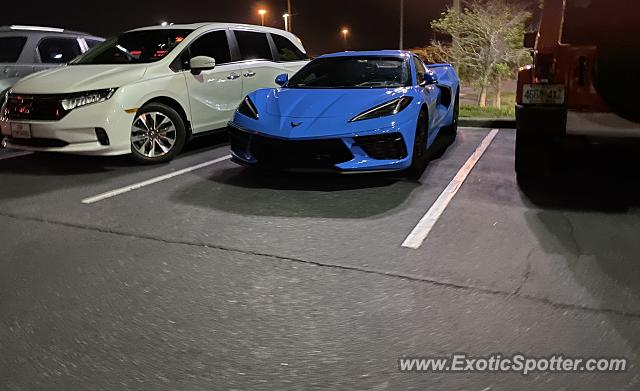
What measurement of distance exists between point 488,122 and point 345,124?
199 inches

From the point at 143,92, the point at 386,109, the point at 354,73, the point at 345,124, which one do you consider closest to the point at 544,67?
the point at 386,109

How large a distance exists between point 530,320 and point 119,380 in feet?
6.24

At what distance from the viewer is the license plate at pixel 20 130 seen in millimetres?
5574

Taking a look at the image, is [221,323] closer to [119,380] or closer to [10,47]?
[119,380]

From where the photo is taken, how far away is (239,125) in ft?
16.8

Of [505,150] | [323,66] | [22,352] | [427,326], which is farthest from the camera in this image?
[505,150]

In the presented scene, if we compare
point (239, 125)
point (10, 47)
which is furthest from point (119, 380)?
point (10, 47)

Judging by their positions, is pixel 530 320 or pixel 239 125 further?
pixel 239 125

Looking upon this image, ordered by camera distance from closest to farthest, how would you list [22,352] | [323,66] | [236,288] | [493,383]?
[493,383], [22,352], [236,288], [323,66]

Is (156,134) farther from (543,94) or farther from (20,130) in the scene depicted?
(543,94)

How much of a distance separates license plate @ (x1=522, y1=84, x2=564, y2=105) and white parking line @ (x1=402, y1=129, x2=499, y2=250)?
3.46 ft

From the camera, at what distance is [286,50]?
820 cm

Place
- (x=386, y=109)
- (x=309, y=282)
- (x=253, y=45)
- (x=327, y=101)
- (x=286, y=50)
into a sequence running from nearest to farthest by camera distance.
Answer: (x=309, y=282) → (x=386, y=109) → (x=327, y=101) → (x=253, y=45) → (x=286, y=50)

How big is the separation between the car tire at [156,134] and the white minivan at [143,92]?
12 millimetres
